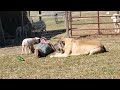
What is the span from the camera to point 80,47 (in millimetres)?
10414

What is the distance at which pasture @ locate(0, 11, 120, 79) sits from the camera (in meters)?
7.37

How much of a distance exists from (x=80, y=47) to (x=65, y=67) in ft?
6.65

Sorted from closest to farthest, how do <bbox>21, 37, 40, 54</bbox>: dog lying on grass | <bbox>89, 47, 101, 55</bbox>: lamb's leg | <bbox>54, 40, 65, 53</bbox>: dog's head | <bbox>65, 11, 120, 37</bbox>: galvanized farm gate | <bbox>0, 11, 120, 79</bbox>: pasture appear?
<bbox>0, 11, 120, 79</bbox>: pasture
<bbox>89, 47, 101, 55</bbox>: lamb's leg
<bbox>54, 40, 65, 53</bbox>: dog's head
<bbox>21, 37, 40, 54</bbox>: dog lying on grass
<bbox>65, 11, 120, 37</bbox>: galvanized farm gate

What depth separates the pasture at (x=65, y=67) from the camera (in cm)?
737

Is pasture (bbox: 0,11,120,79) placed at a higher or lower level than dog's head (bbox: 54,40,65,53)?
lower

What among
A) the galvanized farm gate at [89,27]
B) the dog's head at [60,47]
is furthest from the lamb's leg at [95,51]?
the galvanized farm gate at [89,27]

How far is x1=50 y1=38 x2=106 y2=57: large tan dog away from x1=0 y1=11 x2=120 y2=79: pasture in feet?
0.64

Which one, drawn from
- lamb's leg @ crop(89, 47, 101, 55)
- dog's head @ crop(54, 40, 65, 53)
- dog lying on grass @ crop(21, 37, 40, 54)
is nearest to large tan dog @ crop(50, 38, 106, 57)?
lamb's leg @ crop(89, 47, 101, 55)

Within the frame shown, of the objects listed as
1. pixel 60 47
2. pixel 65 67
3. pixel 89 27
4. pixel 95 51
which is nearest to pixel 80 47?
pixel 95 51

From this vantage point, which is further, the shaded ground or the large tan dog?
the large tan dog

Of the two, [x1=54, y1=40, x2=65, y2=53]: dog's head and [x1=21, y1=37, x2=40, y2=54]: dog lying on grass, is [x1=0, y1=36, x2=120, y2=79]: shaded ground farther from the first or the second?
[x1=21, y1=37, x2=40, y2=54]: dog lying on grass

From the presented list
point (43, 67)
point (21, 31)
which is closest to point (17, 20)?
point (21, 31)
